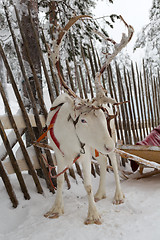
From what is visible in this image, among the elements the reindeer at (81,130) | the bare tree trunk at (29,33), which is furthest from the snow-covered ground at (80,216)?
the bare tree trunk at (29,33)

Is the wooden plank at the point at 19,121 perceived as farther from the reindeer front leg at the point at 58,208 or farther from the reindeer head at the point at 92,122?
the reindeer head at the point at 92,122

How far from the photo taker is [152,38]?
1201cm

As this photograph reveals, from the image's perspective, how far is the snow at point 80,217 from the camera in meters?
1.66

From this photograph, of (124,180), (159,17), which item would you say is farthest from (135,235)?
(159,17)

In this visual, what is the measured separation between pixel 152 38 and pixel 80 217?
1226 centimetres

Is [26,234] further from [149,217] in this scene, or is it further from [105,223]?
[149,217]

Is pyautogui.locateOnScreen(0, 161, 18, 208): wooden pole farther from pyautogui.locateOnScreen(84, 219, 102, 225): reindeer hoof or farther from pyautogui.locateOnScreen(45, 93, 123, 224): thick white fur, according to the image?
pyautogui.locateOnScreen(84, 219, 102, 225): reindeer hoof

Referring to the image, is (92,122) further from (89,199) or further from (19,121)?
(19,121)

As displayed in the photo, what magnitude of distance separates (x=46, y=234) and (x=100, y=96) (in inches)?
48.2

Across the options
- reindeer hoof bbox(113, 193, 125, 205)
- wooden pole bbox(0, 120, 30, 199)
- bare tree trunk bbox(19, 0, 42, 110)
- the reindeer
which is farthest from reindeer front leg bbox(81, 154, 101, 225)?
bare tree trunk bbox(19, 0, 42, 110)

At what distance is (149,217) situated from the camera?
183cm

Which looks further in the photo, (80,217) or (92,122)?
(80,217)

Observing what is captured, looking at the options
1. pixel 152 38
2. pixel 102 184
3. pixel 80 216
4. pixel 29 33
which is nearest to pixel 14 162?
pixel 80 216

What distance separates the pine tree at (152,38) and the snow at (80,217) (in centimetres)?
1006
